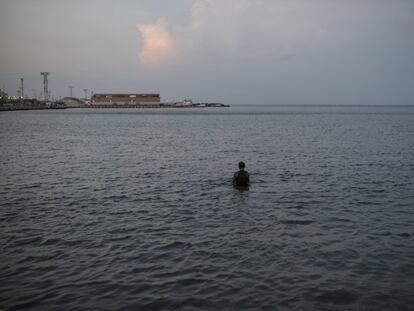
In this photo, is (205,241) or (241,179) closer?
(205,241)

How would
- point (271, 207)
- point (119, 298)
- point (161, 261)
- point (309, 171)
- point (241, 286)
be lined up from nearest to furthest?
point (119, 298) → point (241, 286) → point (161, 261) → point (271, 207) → point (309, 171)

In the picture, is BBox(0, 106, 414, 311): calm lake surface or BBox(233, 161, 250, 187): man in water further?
BBox(233, 161, 250, 187): man in water

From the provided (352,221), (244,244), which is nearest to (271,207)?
(352,221)

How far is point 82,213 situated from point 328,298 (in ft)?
44.8

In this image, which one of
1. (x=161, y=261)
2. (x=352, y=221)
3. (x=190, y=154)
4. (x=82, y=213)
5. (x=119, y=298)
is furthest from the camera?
(x=190, y=154)

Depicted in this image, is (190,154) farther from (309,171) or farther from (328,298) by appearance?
(328,298)

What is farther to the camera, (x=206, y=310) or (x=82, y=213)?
(x=82, y=213)

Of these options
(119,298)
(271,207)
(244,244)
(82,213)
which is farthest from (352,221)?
(82,213)

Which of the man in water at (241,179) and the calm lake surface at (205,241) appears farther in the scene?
the man in water at (241,179)

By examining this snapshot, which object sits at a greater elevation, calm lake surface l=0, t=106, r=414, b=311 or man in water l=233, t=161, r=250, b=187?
man in water l=233, t=161, r=250, b=187

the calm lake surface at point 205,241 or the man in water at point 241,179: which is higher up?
the man in water at point 241,179

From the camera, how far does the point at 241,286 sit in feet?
40.5

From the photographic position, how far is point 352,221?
1917 cm

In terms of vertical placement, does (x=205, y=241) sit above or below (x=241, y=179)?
below
